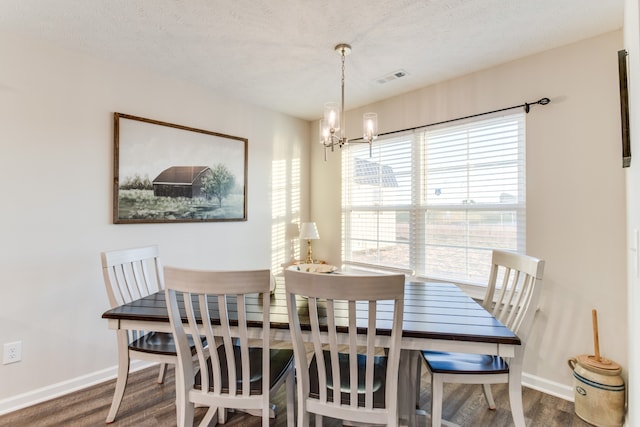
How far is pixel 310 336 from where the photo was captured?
1492 millimetres

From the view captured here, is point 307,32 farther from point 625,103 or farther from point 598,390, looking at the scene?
point 598,390

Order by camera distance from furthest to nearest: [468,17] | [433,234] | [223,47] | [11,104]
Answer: [433,234]
[223,47]
[11,104]
[468,17]

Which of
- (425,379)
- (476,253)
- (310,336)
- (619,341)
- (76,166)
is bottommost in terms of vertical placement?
(425,379)

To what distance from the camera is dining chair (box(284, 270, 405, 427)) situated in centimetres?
122

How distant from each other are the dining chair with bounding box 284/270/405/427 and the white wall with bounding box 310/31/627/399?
1.59 metres

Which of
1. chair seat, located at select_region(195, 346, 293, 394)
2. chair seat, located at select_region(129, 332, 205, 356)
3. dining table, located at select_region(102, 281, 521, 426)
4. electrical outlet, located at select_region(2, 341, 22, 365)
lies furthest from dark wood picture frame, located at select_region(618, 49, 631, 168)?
electrical outlet, located at select_region(2, 341, 22, 365)

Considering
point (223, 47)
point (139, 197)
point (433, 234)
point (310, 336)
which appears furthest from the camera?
point (433, 234)

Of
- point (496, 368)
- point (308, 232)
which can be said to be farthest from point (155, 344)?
point (308, 232)

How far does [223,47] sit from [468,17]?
168 cm

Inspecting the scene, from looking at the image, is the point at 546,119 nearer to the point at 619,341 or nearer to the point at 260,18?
the point at 619,341

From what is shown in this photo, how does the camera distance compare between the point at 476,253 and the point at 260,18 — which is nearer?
the point at 260,18

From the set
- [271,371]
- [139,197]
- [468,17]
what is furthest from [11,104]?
[468,17]

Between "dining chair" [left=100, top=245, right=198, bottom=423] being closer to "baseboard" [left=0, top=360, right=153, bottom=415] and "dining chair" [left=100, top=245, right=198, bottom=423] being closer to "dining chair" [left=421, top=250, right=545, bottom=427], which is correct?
"baseboard" [left=0, top=360, right=153, bottom=415]

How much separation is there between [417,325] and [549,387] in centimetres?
166
